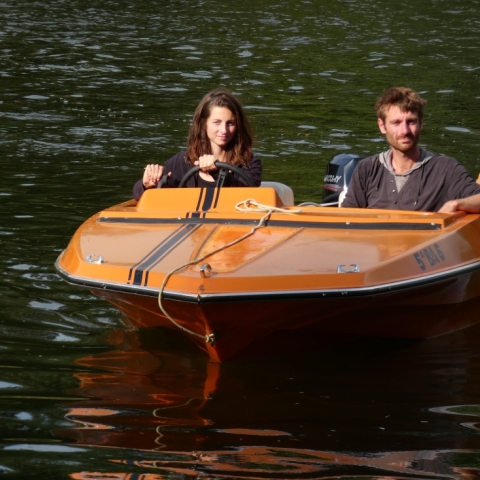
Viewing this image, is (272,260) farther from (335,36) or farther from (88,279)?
(335,36)

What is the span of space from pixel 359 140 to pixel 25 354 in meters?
7.16

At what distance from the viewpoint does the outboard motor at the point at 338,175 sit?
816cm

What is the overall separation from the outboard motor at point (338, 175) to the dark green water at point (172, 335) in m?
1.37

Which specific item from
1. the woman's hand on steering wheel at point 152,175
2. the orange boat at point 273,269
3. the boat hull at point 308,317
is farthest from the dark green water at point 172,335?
the woman's hand on steering wheel at point 152,175

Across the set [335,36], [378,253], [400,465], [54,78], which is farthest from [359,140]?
[335,36]

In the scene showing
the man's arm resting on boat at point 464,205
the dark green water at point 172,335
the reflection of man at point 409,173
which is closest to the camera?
the dark green water at point 172,335

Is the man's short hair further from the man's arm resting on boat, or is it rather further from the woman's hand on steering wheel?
the woman's hand on steering wheel

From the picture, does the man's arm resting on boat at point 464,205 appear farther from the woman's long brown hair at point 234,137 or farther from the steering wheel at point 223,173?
the woman's long brown hair at point 234,137

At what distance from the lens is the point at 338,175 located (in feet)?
27.0

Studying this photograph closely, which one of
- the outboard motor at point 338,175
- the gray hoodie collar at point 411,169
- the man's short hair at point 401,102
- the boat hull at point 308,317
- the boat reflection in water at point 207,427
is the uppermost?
the man's short hair at point 401,102

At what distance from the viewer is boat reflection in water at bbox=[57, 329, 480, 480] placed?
14.6 feet

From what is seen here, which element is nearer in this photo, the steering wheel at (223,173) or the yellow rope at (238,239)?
the yellow rope at (238,239)

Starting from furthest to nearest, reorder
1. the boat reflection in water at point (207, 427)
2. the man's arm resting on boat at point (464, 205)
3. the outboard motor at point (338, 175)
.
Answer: the outboard motor at point (338, 175), the man's arm resting on boat at point (464, 205), the boat reflection in water at point (207, 427)

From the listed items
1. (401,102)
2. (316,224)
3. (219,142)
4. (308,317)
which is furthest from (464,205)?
(219,142)
